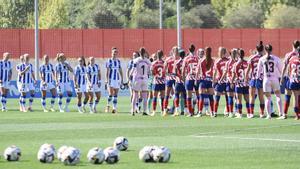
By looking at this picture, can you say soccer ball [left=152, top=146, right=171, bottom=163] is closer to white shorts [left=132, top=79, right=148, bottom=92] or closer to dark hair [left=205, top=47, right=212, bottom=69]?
dark hair [left=205, top=47, right=212, bottom=69]

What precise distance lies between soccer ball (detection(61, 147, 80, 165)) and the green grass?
144 mm

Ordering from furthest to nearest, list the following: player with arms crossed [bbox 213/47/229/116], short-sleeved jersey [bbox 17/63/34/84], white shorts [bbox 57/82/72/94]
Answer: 1. short-sleeved jersey [bbox 17/63/34/84]
2. white shorts [bbox 57/82/72/94]
3. player with arms crossed [bbox 213/47/229/116]

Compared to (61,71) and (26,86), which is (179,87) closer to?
(61,71)

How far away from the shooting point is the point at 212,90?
34.7 metres

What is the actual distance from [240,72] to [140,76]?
12.9 ft

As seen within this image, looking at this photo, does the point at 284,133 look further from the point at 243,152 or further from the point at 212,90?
the point at 212,90

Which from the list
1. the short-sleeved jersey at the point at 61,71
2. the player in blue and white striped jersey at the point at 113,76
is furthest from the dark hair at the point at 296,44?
the short-sleeved jersey at the point at 61,71

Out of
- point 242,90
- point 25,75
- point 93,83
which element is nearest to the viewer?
point 242,90

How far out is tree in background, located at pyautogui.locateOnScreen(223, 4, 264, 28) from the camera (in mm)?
94688

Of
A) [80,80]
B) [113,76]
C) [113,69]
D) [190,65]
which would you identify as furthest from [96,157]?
[80,80]

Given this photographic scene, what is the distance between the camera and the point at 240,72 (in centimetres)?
3428

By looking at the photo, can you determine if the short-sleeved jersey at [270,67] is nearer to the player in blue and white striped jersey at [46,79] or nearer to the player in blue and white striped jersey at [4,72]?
the player in blue and white striped jersey at [46,79]

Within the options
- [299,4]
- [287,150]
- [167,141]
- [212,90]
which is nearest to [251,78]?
[212,90]

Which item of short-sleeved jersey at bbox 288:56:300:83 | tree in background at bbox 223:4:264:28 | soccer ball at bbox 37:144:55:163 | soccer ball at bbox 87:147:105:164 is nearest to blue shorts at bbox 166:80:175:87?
short-sleeved jersey at bbox 288:56:300:83
